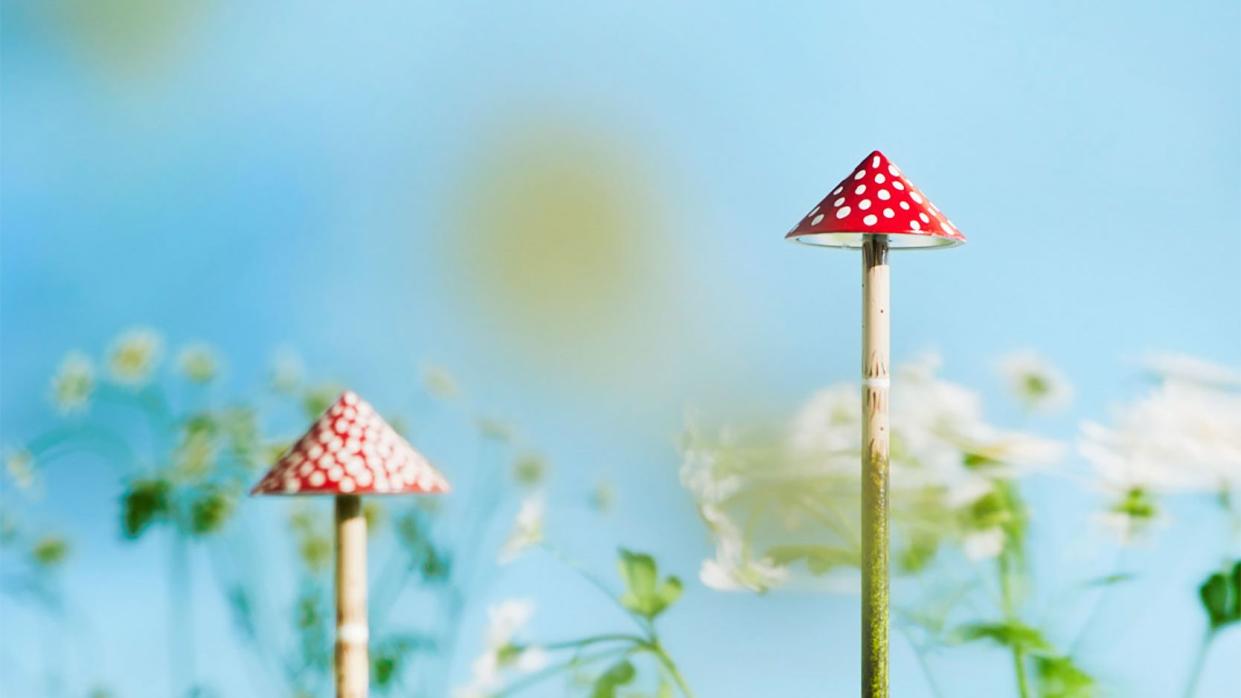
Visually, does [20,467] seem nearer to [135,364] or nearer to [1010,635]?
[135,364]

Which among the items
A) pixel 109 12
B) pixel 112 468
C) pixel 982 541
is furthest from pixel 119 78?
pixel 982 541

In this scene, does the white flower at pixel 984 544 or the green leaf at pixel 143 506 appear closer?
the white flower at pixel 984 544

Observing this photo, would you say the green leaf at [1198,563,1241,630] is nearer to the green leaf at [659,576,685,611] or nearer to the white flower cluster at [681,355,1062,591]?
the white flower cluster at [681,355,1062,591]

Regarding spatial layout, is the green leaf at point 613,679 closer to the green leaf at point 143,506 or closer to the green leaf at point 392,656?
the green leaf at point 392,656

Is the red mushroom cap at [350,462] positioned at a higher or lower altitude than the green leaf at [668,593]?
higher

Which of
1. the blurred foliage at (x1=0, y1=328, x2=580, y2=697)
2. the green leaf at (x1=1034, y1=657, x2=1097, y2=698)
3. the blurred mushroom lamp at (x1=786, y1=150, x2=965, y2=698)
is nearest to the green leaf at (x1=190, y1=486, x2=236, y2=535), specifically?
the blurred foliage at (x1=0, y1=328, x2=580, y2=697)

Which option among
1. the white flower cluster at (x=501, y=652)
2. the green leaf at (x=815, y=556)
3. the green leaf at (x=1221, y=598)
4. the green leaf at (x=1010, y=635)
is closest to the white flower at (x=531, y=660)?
the white flower cluster at (x=501, y=652)

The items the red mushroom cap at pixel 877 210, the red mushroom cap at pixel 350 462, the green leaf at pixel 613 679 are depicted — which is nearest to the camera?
the red mushroom cap at pixel 350 462
